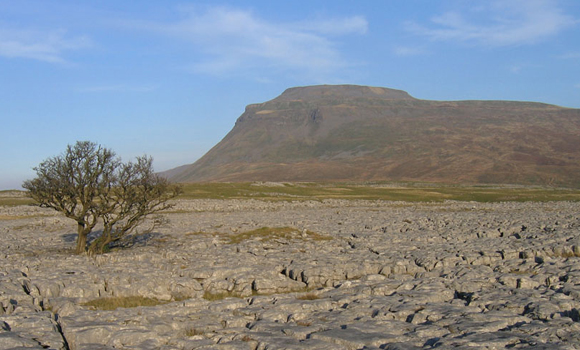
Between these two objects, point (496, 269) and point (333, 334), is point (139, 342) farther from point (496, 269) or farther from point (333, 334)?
point (496, 269)

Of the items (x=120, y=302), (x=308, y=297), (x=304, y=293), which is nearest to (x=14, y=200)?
(x=120, y=302)

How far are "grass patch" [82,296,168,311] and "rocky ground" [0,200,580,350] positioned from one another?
320 mm

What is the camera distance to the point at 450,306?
1295cm

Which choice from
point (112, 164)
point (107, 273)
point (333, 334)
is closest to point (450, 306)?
point (333, 334)

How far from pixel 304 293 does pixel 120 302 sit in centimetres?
580

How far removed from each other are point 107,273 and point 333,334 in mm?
10146

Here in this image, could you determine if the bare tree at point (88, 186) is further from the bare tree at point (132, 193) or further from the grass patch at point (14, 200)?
the grass patch at point (14, 200)

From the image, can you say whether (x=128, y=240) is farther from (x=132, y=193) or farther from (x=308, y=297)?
(x=308, y=297)

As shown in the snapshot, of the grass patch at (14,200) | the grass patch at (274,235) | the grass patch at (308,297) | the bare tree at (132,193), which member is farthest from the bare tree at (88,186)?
the grass patch at (14,200)

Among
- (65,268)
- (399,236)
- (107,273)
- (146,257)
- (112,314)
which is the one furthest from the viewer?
(399,236)

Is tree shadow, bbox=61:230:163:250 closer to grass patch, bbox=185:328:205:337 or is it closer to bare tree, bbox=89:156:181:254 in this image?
bare tree, bbox=89:156:181:254

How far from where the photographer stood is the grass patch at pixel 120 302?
13.9 meters

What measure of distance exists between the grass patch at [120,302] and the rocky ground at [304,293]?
12.6 inches

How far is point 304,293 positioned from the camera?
599 inches
